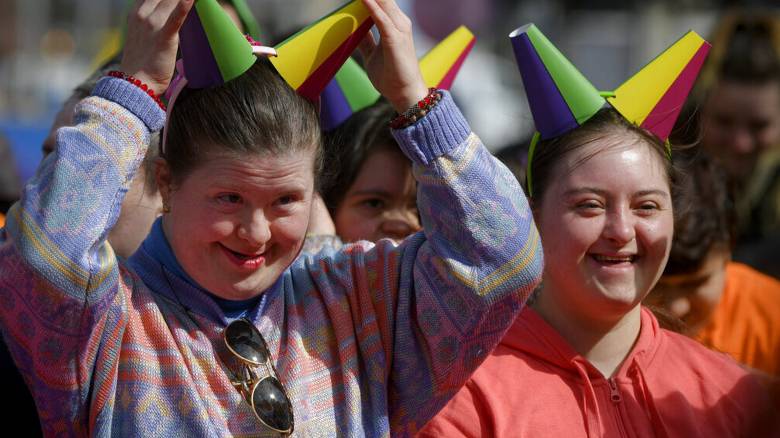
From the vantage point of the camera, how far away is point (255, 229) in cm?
217

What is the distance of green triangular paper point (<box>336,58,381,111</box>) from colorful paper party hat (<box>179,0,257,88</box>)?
0.98 meters

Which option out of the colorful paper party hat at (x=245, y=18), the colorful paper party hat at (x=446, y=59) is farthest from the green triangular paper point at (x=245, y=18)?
the colorful paper party hat at (x=446, y=59)

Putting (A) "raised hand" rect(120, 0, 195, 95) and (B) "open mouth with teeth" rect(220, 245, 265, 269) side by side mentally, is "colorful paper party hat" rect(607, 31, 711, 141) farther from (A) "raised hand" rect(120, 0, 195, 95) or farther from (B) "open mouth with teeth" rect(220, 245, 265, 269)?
(A) "raised hand" rect(120, 0, 195, 95)

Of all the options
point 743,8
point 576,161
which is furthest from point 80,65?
point 576,161

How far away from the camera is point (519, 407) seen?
8.61 feet

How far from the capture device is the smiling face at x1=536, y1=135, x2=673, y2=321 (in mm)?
2693

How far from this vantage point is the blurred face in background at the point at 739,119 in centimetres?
475

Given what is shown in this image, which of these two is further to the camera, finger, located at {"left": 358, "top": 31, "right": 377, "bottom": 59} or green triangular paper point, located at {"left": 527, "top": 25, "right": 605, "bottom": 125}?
green triangular paper point, located at {"left": 527, "top": 25, "right": 605, "bottom": 125}

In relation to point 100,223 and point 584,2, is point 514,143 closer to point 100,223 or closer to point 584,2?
point 100,223

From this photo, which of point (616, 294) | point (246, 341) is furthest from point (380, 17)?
point (616, 294)

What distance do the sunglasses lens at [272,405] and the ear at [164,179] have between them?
0.43 m

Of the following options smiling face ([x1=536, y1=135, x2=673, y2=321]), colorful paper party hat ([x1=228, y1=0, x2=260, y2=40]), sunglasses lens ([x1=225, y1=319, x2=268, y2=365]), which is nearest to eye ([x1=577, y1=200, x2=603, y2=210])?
smiling face ([x1=536, y1=135, x2=673, y2=321])

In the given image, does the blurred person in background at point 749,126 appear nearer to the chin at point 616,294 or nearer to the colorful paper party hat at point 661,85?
the colorful paper party hat at point 661,85

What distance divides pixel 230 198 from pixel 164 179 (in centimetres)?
17
